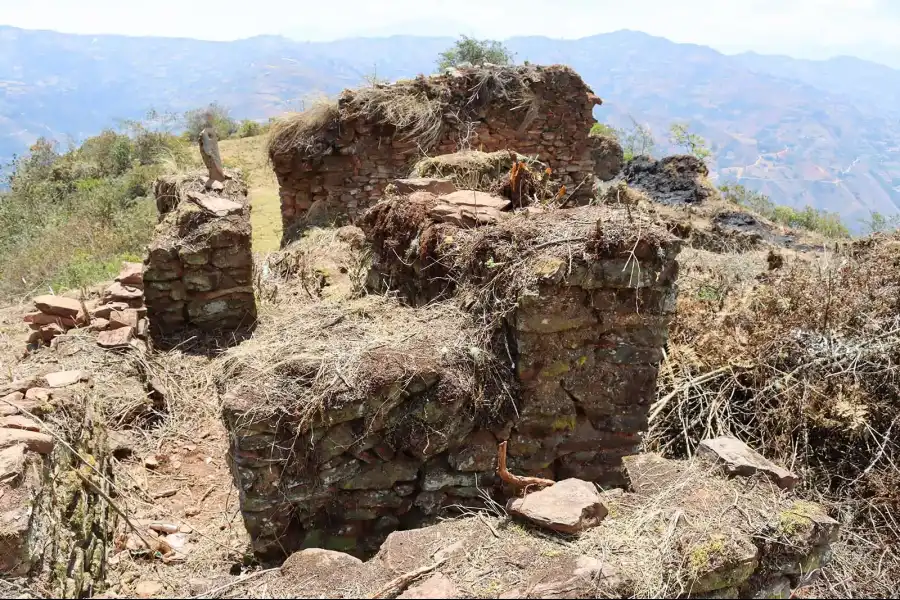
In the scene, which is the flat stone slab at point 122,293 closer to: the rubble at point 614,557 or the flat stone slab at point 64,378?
the flat stone slab at point 64,378

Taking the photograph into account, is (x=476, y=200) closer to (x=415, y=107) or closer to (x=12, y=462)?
(x=12, y=462)

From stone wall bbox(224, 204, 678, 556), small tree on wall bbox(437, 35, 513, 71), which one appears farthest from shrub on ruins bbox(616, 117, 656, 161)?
stone wall bbox(224, 204, 678, 556)

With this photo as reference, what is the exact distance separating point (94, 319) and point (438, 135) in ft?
21.7

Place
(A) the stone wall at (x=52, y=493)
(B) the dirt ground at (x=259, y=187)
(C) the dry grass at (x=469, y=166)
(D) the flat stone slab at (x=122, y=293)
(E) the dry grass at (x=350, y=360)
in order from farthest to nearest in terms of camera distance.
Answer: (B) the dirt ground at (x=259, y=187) < (C) the dry grass at (x=469, y=166) < (D) the flat stone slab at (x=122, y=293) < (E) the dry grass at (x=350, y=360) < (A) the stone wall at (x=52, y=493)

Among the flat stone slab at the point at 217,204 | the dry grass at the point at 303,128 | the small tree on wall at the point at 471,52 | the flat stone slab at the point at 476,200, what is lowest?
the flat stone slab at the point at 217,204

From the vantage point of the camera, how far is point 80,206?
15.4 meters

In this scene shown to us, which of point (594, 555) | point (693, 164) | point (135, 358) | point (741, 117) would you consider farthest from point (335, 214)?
point (741, 117)

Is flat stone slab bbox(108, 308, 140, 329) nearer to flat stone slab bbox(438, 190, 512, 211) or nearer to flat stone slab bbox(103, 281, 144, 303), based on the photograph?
flat stone slab bbox(103, 281, 144, 303)

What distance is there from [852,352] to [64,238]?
46.9 feet

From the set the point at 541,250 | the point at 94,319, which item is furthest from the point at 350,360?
the point at 94,319

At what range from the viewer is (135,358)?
5.70m

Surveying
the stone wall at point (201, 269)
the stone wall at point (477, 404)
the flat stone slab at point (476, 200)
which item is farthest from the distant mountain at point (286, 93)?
the stone wall at point (477, 404)

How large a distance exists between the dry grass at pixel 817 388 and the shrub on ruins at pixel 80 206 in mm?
8410

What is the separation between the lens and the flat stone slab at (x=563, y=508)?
289cm
